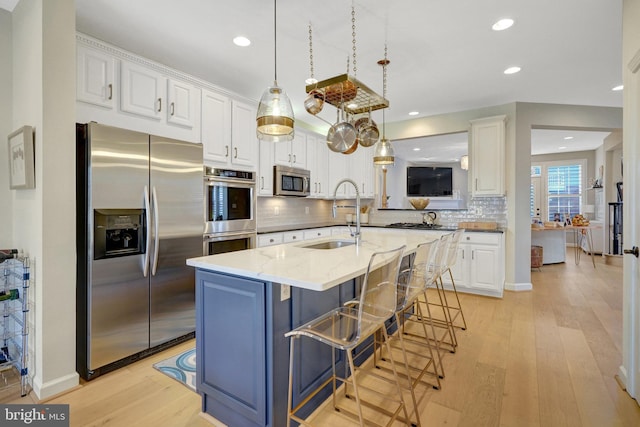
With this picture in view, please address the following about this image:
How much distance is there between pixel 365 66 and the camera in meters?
3.23

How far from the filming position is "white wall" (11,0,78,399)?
→ 192 cm

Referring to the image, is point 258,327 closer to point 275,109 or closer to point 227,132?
point 275,109

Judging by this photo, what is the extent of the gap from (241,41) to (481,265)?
12.8ft

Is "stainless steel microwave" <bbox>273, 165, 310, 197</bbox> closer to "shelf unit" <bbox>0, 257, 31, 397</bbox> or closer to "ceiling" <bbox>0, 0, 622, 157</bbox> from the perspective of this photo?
"ceiling" <bbox>0, 0, 622, 157</bbox>

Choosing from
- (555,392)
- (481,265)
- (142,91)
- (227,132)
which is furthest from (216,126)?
(481,265)

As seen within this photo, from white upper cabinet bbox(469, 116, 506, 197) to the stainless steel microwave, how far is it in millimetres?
2516

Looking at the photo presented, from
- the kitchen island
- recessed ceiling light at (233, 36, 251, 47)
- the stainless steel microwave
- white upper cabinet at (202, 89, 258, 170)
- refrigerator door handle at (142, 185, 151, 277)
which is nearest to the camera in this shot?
the kitchen island

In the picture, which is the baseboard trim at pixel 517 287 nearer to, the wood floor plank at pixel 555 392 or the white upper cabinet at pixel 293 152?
the wood floor plank at pixel 555 392

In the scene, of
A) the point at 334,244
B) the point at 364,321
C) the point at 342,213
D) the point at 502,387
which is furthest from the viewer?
the point at 342,213

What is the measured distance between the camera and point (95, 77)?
2393mm

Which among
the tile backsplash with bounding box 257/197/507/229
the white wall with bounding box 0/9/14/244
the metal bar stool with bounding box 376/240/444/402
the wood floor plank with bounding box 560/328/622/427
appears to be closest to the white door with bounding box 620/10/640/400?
the wood floor plank with bounding box 560/328/622/427

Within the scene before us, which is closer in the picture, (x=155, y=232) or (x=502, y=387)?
(x=502, y=387)

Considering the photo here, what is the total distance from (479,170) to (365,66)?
8.03ft

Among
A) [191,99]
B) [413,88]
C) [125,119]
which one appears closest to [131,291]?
[125,119]
